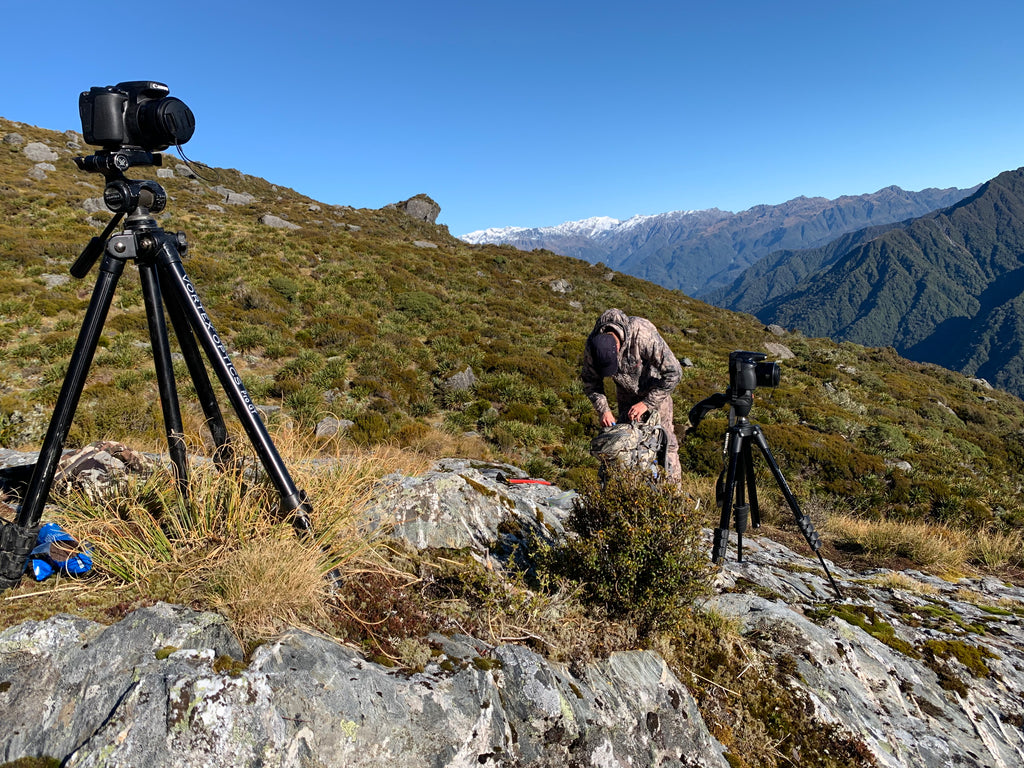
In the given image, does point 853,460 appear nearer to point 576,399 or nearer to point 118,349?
point 576,399

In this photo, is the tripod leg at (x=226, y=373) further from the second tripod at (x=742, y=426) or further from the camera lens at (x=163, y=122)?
the second tripod at (x=742, y=426)

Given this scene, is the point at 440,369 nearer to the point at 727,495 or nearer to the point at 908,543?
the point at 908,543

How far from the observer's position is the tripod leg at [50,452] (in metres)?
2.05

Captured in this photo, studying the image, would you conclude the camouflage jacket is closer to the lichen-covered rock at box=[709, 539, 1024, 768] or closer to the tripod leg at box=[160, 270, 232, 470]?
the lichen-covered rock at box=[709, 539, 1024, 768]

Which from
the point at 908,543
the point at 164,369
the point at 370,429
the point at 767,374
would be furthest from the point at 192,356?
the point at 908,543

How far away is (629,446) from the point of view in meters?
3.61

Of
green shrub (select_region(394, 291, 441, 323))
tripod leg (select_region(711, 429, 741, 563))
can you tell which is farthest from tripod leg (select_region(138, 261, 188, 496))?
green shrub (select_region(394, 291, 441, 323))

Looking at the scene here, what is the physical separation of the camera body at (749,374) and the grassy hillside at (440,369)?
304 centimetres

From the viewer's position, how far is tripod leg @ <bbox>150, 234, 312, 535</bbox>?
231 centimetres

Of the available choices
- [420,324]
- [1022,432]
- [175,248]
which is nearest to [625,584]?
[175,248]

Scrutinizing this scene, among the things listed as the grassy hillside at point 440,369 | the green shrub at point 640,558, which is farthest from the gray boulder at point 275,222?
the green shrub at point 640,558

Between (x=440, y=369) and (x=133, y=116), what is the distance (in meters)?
12.2

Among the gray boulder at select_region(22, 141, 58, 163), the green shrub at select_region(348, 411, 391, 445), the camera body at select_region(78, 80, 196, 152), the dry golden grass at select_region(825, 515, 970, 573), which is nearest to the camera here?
the camera body at select_region(78, 80, 196, 152)

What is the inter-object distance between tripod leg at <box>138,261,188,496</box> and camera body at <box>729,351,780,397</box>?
355 cm
